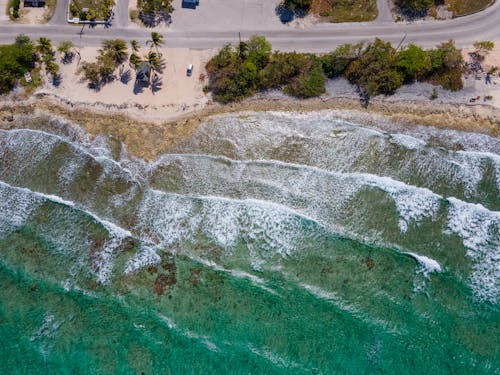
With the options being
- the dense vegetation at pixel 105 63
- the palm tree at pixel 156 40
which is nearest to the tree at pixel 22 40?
the dense vegetation at pixel 105 63

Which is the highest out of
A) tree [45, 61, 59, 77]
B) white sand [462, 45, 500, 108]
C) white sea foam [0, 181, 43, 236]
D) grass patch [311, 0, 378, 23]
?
grass patch [311, 0, 378, 23]

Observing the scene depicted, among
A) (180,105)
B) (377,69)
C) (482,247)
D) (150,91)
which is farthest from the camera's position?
(150,91)

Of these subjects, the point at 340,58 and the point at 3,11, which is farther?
the point at 3,11

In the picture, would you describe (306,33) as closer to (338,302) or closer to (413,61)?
(413,61)

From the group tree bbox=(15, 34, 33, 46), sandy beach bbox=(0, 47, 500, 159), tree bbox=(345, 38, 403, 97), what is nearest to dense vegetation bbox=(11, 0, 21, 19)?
tree bbox=(15, 34, 33, 46)

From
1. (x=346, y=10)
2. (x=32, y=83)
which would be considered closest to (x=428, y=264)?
(x=346, y=10)

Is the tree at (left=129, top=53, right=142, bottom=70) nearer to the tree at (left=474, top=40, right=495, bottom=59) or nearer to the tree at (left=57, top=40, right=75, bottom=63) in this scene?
the tree at (left=57, top=40, right=75, bottom=63)
